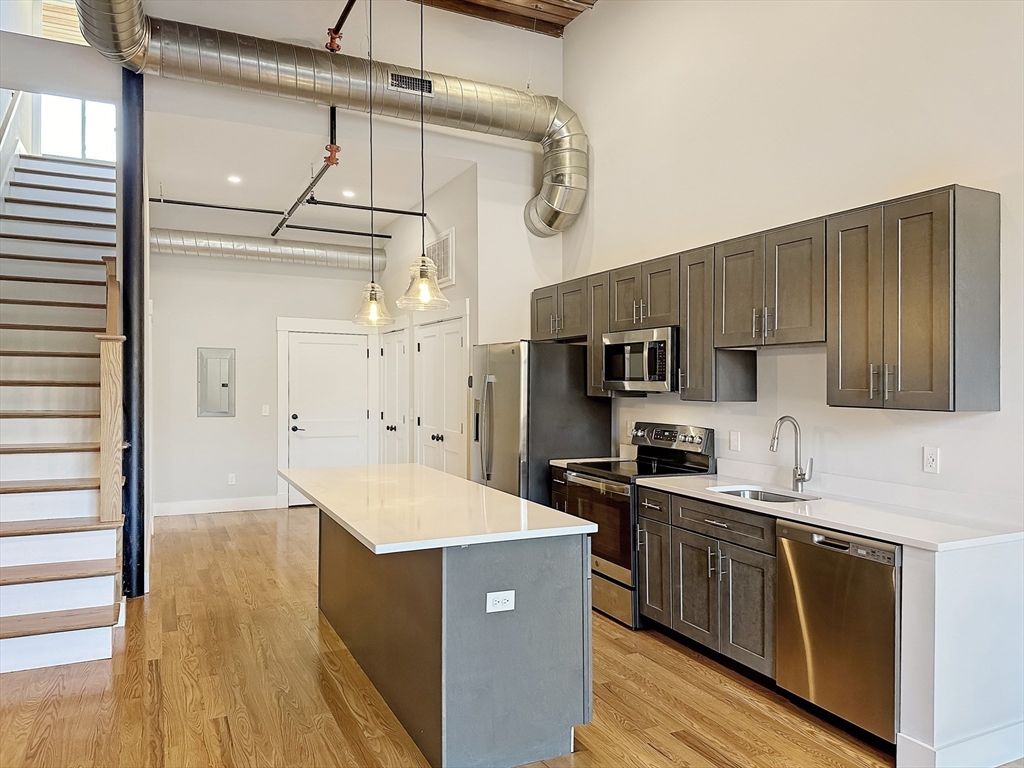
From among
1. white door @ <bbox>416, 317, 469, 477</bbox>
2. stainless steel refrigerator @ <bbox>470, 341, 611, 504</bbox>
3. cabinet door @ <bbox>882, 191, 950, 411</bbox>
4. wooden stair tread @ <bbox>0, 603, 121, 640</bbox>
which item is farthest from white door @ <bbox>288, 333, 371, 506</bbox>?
cabinet door @ <bbox>882, 191, 950, 411</bbox>

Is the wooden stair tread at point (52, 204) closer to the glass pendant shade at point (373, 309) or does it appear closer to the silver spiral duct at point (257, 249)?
the silver spiral duct at point (257, 249)

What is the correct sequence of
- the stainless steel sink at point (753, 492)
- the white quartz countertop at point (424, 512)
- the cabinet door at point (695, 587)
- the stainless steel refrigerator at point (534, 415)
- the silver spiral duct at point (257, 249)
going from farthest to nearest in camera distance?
1. the silver spiral duct at point (257, 249)
2. the stainless steel refrigerator at point (534, 415)
3. the stainless steel sink at point (753, 492)
4. the cabinet door at point (695, 587)
5. the white quartz countertop at point (424, 512)

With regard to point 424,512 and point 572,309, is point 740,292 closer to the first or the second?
point 572,309

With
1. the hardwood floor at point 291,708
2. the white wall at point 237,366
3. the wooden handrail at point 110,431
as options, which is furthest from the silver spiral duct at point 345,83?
the white wall at point 237,366

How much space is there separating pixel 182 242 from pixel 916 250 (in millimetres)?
6719

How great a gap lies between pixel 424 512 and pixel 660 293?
2.13m

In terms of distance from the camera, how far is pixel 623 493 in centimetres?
399

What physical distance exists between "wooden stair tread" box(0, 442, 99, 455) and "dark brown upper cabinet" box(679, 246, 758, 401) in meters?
3.59

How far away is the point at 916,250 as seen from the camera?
2766 millimetres

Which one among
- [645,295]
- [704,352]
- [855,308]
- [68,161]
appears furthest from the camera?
[68,161]

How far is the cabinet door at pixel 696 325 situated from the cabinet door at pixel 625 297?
15.8 inches

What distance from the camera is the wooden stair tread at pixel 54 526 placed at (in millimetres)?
3709

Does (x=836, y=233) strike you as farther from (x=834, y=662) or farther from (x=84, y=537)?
(x=84, y=537)

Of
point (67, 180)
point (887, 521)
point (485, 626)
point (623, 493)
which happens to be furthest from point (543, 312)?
point (67, 180)
